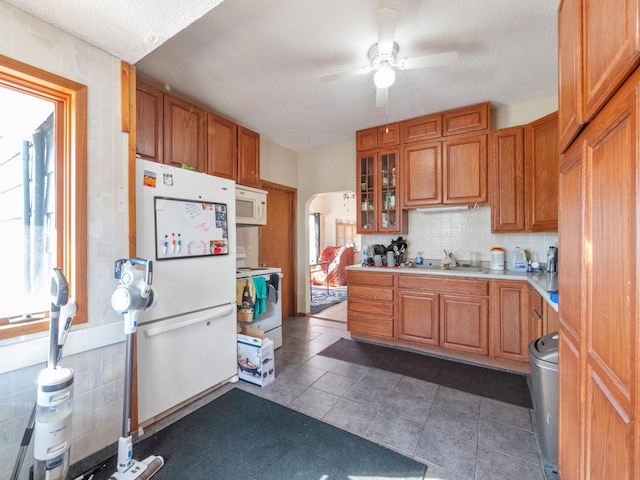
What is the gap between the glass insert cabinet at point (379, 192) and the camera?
3.47 metres

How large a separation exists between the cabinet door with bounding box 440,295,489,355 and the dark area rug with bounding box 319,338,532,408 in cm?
20

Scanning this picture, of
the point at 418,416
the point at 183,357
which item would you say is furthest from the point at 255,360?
the point at 418,416

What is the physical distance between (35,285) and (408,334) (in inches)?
121

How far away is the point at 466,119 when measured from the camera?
9.87ft

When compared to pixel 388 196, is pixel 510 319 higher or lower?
lower

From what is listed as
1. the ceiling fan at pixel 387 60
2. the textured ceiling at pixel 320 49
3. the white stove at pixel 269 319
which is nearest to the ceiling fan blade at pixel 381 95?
the ceiling fan at pixel 387 60

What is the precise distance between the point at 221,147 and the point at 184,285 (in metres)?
1.62

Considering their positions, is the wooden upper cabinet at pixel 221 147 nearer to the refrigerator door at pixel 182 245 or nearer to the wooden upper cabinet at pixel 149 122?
the wooden upper cabinet at pixel 149 122

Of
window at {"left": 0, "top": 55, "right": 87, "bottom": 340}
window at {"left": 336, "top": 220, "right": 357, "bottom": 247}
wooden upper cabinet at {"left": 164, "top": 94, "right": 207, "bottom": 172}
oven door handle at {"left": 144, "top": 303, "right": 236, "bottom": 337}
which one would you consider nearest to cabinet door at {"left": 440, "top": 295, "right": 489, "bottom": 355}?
oven door handle at {"left": 144, "top": 303, "right": 236, "bottom": 337}

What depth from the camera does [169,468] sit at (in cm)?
154

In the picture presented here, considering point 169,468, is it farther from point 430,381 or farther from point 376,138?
point 376,138

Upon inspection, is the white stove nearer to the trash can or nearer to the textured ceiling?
the textured ceiling

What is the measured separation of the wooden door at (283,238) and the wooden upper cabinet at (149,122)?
171 centimetres

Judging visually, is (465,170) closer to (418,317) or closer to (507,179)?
(507,179)
